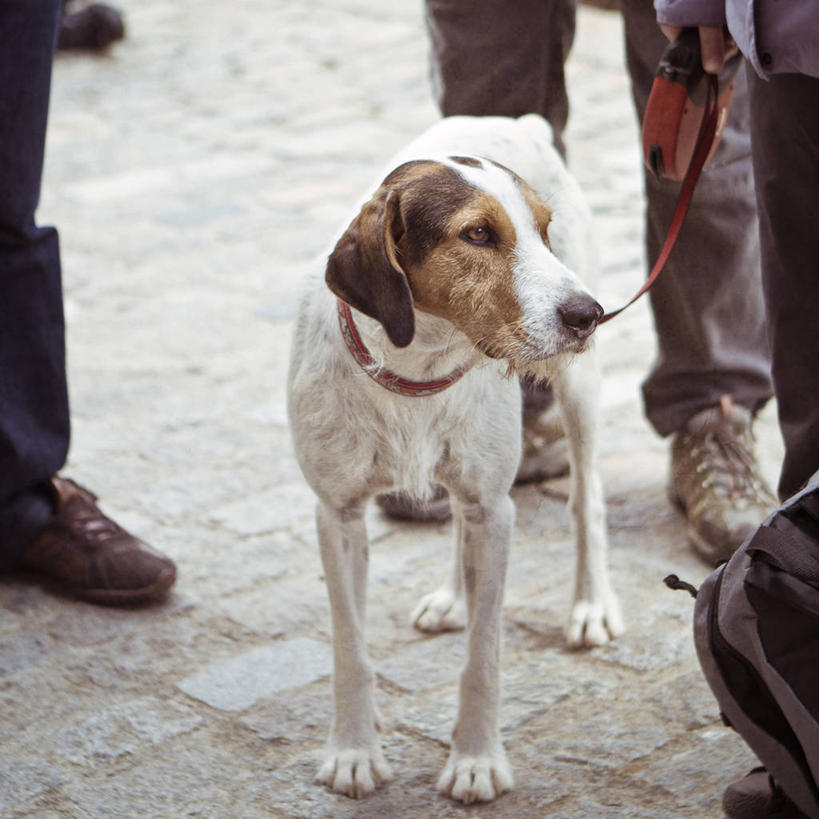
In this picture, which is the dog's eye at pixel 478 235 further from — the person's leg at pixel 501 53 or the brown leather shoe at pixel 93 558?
the brown leather shoe at pixel 93 558

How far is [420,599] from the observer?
10.7ft

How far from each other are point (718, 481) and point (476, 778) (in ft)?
4.32

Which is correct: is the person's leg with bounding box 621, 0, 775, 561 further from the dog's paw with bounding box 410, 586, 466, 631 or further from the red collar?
the red collar

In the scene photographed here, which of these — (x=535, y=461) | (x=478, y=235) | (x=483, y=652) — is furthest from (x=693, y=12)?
(x=535, y=461)

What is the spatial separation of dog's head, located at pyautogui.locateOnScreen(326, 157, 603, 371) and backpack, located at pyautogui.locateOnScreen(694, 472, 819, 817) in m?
0.49

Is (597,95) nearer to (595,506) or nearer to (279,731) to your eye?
→ (595,506)

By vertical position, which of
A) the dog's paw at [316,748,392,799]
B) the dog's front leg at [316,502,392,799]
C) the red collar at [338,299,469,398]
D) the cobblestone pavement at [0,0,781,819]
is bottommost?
the cobblestone pavement at [0,0,781,819]

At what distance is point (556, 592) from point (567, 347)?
1.21m

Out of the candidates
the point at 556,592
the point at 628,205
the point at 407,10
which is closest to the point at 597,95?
the point at 628,205

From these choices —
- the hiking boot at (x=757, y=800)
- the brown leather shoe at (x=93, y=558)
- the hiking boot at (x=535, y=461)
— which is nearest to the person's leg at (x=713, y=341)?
the hiking boot at (x=535, y=461)

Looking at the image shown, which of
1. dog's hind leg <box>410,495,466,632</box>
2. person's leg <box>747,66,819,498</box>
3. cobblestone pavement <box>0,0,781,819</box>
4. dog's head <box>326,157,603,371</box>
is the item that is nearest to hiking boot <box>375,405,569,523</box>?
cobblestone pavement <box>0,0,781,819</box>

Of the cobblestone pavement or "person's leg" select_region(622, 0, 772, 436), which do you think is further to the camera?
"person's leg" select_region(622, 0, 772, 436)

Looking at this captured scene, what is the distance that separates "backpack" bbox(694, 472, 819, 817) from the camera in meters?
1.90

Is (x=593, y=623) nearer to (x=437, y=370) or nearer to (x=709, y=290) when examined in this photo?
(x=437, y=370)
